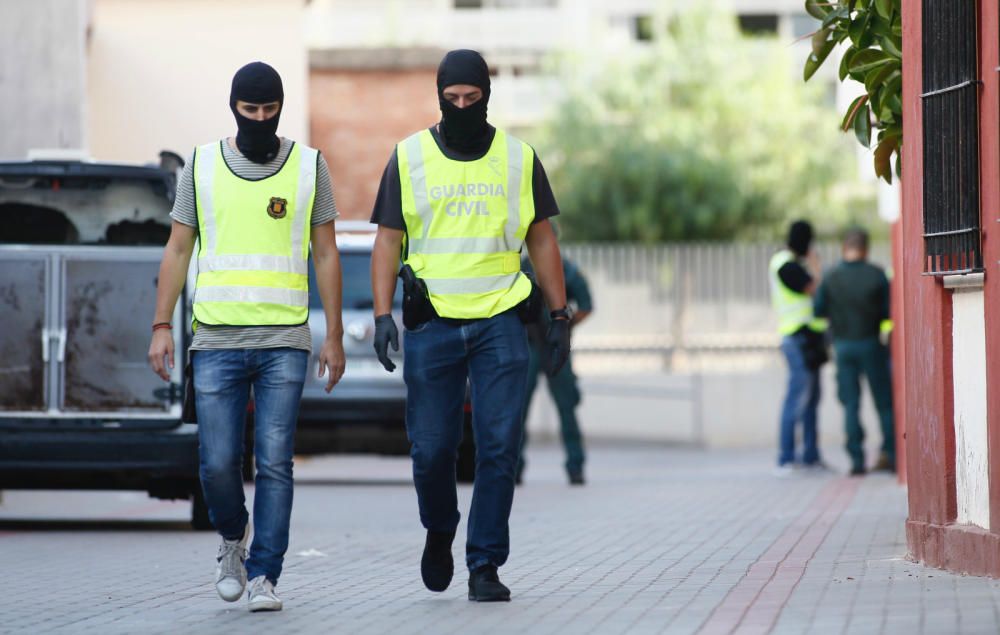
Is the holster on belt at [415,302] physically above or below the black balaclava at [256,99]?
below

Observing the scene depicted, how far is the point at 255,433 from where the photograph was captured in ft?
23.9

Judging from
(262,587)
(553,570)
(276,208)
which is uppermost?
(276,208)

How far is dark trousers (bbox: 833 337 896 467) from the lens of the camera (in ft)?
55.7

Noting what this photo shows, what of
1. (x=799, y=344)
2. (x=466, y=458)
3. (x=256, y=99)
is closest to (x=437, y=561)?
(x=256, y=99)

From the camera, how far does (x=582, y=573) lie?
8.66 meters

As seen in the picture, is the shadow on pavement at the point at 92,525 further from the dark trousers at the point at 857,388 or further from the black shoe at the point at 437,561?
the dark trousers at the point at 857,388

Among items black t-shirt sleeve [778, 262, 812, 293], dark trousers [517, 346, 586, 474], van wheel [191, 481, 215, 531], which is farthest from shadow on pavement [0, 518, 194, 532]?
black t-shirt sleeve [778, 262, 812, 293]

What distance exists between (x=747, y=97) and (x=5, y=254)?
3632cm

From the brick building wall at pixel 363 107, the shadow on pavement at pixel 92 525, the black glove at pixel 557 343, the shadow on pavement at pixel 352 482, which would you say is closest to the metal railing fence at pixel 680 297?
the brick building wall at pixel 363 107

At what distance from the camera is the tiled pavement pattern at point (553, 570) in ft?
22.4

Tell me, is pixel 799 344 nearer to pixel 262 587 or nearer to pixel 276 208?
pixel 276 208

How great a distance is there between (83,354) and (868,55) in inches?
189

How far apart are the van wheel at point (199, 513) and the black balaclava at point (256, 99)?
14.6 ft

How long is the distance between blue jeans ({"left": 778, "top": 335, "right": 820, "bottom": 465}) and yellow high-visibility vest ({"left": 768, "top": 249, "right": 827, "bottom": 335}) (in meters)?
0.13
